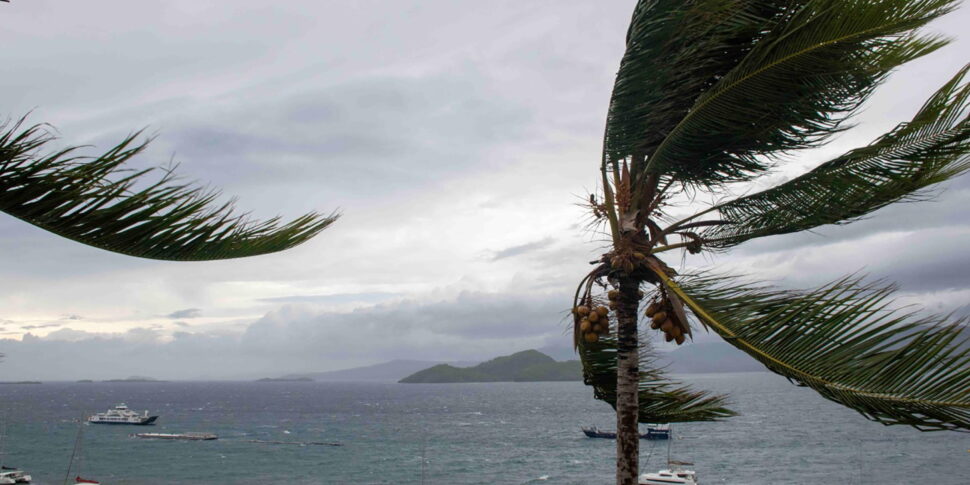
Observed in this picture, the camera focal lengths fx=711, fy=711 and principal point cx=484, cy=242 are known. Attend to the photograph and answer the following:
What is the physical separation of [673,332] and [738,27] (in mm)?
2621

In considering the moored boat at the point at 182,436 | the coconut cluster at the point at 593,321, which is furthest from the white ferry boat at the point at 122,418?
the coconut cluster at the point at 593,321

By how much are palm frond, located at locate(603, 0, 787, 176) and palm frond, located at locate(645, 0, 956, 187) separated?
17cm

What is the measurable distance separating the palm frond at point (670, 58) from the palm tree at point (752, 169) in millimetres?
13

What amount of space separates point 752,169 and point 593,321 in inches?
84.8

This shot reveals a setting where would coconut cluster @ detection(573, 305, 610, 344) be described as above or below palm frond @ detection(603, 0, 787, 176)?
below

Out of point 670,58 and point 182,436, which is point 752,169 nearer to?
point 670,58

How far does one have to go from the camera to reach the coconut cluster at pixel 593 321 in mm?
6660

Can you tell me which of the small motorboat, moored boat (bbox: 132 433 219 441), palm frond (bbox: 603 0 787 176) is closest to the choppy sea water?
→ moored boat (bbox: 132 433 219 441)

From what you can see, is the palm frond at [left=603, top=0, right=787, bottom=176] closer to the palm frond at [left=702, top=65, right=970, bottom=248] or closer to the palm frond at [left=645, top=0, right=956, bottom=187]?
the palm frond at [left=645, top=0, right=956, bottom=187]

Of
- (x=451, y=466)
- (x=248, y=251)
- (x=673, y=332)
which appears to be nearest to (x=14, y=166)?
(x=248, y=251)

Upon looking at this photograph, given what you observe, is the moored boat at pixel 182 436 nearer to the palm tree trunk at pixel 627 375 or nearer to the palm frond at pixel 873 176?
the palm tree trunk at pixel 627 375

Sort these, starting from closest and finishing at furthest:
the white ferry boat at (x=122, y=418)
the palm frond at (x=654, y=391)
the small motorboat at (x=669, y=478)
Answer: the palm frond at (x=654, y=391) → the small motorboat at (x=669, y=478) → the white ferry boat at (x=122, y=418)

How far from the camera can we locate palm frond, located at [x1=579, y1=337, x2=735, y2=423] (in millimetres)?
7402

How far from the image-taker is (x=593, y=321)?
6707 millimetres
